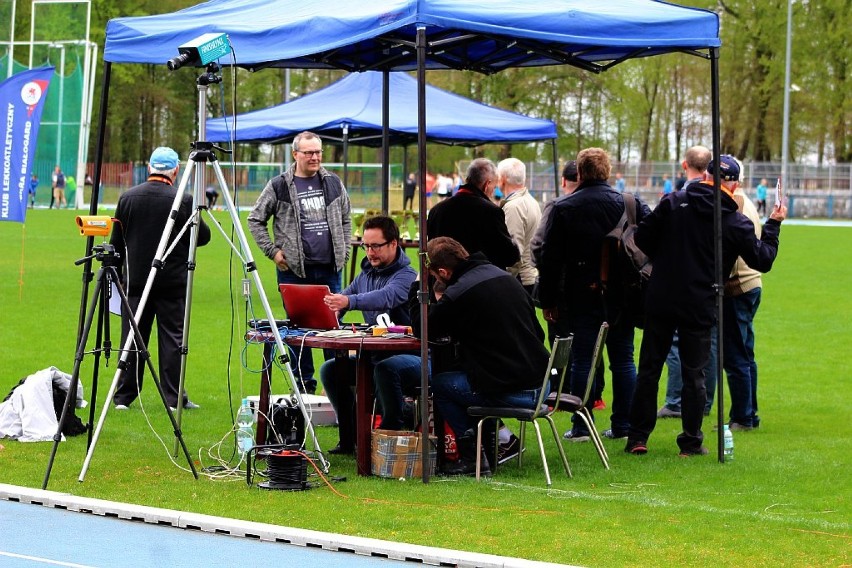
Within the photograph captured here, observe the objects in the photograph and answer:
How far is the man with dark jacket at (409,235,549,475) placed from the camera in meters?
7.34

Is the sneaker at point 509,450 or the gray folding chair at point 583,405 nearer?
the gray folding chair at point 583,405

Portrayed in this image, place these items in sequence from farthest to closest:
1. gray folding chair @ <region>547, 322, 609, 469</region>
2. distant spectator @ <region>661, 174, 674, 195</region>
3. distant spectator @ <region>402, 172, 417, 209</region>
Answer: distant spectator @ <region>661, 174, 674, 195</region> < distant spectator @ <region>402, 172, 417, 209</region> < gray folding chair @ <region>547, 322, 609, 469</region>

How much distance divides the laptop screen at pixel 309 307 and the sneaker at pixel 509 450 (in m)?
1.30

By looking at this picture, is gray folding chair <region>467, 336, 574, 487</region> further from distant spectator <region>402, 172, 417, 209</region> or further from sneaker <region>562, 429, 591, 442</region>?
distant spectator <region>402, 172, 417, 209</region>

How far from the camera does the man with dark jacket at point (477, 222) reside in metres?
8.99

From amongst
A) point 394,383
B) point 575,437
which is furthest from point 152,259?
point 575,437

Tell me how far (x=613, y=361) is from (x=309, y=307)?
232 centimetres

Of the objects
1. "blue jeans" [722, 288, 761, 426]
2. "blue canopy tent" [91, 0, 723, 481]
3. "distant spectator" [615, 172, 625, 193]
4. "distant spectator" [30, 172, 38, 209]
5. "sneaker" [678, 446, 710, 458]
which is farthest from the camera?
"distant spectator" [615, 172, 625, 193]

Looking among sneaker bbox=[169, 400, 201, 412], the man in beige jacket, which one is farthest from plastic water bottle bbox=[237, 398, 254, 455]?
the man in beige jacket

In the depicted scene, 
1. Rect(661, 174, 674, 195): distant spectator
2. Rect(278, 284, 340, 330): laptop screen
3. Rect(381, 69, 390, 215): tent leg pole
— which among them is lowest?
Rect(278, 284, 340, 330): laptop screen

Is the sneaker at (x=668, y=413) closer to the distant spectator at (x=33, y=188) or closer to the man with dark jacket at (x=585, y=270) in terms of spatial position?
the man with dark jacket at (x=585, y=270)

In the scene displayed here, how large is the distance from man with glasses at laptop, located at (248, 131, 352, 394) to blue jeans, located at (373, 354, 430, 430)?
201 centimetres

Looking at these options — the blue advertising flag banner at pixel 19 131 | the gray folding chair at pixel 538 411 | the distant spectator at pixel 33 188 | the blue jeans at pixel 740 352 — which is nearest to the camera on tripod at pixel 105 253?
the gray folding chair at pixel 538 411

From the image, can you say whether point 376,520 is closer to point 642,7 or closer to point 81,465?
point 81,465
